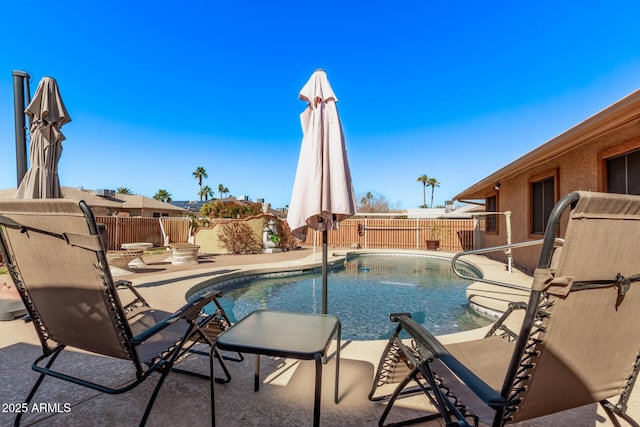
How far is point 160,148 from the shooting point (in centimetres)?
1967

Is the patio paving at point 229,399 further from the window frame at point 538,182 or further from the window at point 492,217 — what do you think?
the window at point 492,217

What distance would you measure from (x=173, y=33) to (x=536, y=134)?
62.8 feet

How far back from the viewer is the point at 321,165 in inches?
102

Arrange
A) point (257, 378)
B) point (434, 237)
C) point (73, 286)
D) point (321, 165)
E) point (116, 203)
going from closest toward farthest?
point (73, 286) < point (257, 378) < point (321, 165) < point (434, 237) < point (116, 203)

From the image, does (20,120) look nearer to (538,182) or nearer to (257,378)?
→ (257,378)

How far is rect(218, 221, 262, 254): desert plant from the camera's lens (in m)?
12.7

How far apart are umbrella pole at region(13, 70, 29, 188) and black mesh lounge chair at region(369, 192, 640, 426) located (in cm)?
594

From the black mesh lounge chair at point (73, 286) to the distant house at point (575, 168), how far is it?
5240mm

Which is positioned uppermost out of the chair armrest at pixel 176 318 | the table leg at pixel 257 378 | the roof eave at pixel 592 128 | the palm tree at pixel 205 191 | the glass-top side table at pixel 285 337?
the palm tree at pixel 205 191

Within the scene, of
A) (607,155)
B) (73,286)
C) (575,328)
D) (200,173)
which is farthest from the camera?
(200,173)

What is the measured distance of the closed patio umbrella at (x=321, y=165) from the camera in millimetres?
2539

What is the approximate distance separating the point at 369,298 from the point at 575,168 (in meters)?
5.18

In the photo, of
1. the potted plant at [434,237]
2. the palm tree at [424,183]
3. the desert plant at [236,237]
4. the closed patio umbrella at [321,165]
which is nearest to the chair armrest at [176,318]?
the closed patio umbrella at [321,165]

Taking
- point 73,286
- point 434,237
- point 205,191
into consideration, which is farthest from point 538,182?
point 205,191
